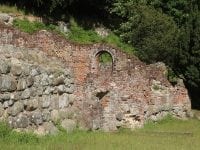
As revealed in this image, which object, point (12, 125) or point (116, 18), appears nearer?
point (12, 125)

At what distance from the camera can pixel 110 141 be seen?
19.6 m

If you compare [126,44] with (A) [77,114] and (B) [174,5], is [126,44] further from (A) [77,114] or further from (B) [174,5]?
(A) [77,114]

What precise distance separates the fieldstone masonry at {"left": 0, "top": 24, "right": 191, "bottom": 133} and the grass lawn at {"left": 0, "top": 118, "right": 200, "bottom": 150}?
702mm

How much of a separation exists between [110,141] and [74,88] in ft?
11.5

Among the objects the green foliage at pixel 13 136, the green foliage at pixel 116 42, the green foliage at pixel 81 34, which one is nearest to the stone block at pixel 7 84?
the green foliage at pixel 13 136

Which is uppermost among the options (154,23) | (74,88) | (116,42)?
(154,23)

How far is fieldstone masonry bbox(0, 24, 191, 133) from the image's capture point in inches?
741

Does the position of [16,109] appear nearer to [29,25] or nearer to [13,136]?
[13,136]

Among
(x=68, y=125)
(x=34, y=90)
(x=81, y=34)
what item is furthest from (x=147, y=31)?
(x=34, y=90)

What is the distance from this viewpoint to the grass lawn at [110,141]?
17266 mm

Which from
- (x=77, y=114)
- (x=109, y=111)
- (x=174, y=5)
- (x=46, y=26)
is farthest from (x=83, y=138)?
(x=174, y=5)

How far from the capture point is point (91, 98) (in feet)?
76.2

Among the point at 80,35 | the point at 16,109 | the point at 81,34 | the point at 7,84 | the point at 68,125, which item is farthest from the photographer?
the point at 81,34

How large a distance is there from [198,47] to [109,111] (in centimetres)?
757
